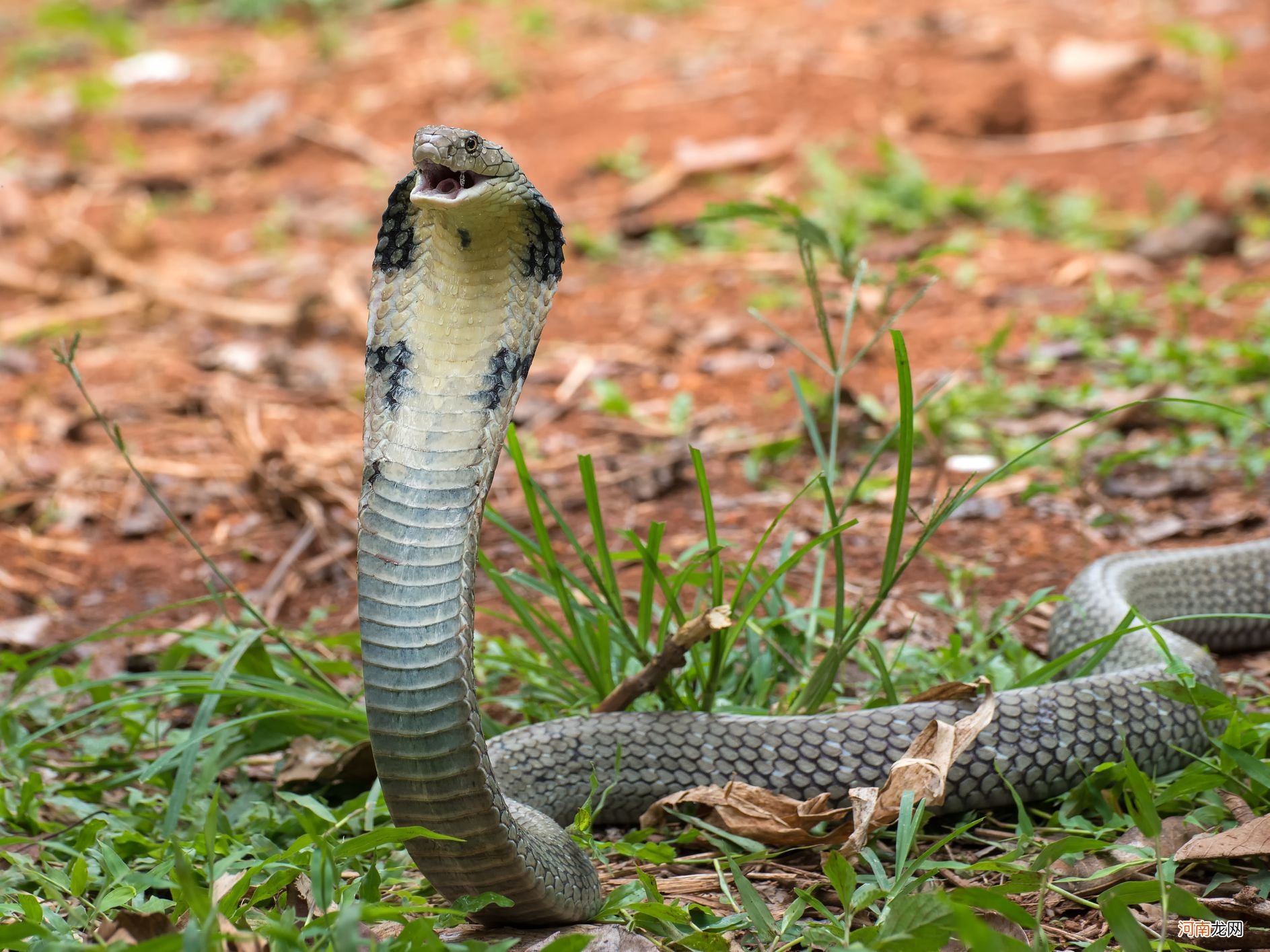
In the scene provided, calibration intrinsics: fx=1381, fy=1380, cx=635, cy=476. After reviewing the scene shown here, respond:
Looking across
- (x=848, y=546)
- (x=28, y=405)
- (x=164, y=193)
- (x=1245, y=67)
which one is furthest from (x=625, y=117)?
(x=848, y=546)

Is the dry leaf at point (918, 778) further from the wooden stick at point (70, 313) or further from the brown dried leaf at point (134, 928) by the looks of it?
the wooden stick at point (70, 313)

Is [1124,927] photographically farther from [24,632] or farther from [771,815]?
[24,632]

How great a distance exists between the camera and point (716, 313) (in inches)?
259

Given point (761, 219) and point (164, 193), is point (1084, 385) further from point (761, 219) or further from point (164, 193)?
point (164, 193)

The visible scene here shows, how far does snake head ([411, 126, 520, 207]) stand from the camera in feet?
6.75

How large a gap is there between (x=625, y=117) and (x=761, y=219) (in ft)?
21.9

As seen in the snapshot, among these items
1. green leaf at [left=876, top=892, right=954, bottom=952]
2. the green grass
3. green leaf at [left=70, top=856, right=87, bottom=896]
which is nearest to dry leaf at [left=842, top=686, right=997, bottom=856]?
the green grass

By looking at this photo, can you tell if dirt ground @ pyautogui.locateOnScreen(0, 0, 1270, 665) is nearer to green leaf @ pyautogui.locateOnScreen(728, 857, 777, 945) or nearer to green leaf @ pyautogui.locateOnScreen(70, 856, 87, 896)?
green leaf @ pyautogui.locateOnScreen(728, 857, 777, 945)

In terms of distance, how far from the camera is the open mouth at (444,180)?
210 cm

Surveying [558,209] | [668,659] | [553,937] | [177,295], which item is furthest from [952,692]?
[558,209]

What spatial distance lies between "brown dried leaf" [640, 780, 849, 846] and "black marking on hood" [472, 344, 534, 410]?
3.36 ft

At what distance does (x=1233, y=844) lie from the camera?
2.46 m

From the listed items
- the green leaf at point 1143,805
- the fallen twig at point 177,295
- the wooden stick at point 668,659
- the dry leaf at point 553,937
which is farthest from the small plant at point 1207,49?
the dry leaf at point 553,937

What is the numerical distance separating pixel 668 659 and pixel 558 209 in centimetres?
589
